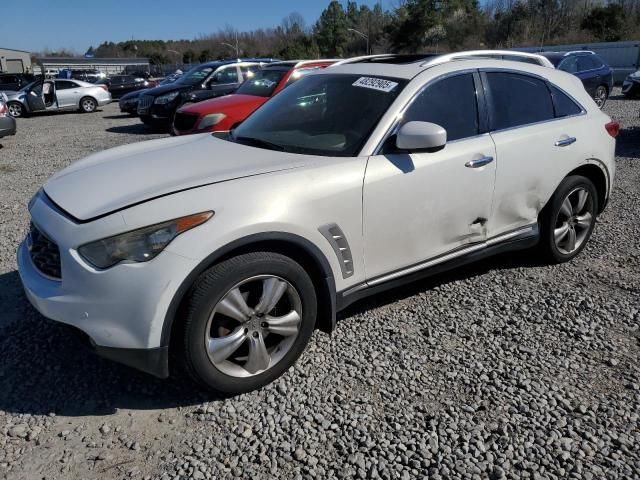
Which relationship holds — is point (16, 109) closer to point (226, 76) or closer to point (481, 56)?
point (226, 76)

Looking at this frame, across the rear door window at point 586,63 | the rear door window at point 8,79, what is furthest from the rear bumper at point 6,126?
the rear door window at point 8,79

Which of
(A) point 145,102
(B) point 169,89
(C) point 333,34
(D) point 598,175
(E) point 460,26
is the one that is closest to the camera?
(D) point 598,175

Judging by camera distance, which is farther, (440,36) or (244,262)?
(440,36)

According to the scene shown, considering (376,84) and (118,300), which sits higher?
(376,84)

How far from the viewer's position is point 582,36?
46.0 metres

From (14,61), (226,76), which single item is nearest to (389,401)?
(226,76)

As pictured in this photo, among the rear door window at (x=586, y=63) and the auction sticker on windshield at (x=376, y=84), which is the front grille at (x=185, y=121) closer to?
the auction sticker on windshield at (x=376, y=84)

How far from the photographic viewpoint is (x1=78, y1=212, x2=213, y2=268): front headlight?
238cm

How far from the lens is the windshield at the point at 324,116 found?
10.5ft

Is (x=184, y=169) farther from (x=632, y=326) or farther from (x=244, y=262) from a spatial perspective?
(x=632, y=326)

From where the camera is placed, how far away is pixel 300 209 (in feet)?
8.93

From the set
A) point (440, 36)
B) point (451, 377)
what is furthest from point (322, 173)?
point (440, 36)

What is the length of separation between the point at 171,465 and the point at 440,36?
69483mm

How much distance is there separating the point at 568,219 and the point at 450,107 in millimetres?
1629
